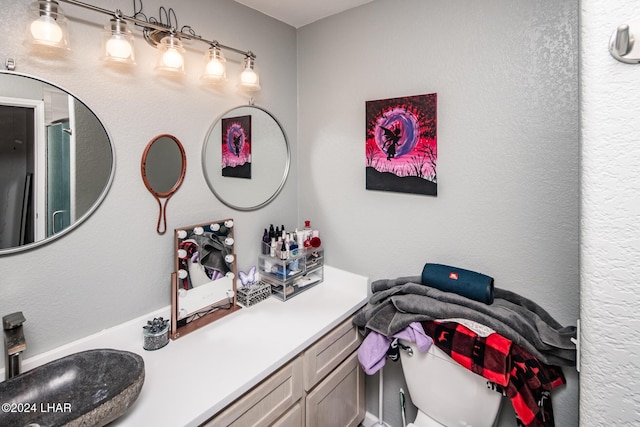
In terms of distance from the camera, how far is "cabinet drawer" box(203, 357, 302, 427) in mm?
1064

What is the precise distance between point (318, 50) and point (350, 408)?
2071 millimetres

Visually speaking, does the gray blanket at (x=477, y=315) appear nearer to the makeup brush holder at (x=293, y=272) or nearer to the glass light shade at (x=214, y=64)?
the makeup brush holder at (x=293, y=272)

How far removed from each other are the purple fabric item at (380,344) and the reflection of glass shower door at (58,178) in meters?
1.34

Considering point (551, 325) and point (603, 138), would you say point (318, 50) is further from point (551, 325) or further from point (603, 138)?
point (551, 325)

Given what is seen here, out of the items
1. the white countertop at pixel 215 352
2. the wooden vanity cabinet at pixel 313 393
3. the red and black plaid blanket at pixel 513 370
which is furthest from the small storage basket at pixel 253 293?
the red and black plaid blanket at pixel 513 370

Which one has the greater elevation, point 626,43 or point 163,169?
point 626,43

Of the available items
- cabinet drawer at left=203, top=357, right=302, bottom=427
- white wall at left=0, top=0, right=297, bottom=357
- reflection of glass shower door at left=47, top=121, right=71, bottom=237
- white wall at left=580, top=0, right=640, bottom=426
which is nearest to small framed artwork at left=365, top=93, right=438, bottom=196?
white wall at left=0, top=0, right=297, bottom=357

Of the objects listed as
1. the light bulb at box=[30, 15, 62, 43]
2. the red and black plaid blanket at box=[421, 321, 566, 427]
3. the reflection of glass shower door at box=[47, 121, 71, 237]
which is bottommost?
the red and black plaid blanket at box=[421, 321, 566, 427]

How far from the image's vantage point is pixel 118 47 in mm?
1164

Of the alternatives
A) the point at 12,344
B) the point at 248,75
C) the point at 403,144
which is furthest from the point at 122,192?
the point at 403,144

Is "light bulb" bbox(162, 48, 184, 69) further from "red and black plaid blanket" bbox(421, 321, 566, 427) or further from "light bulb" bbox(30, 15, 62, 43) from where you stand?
"red and black plaid blanket" bbox(421, 321, 566, 427)

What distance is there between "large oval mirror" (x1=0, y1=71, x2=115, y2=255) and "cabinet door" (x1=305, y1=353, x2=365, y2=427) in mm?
1242

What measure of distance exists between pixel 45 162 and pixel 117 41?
514mm

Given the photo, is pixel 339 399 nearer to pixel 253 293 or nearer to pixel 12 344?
pixel 253 293
